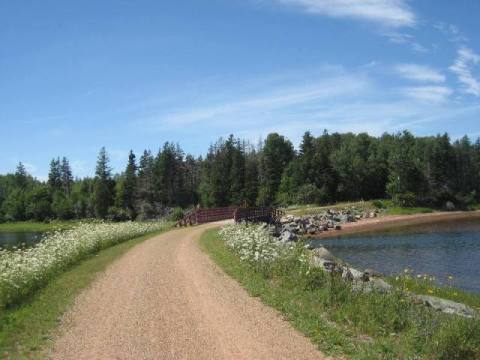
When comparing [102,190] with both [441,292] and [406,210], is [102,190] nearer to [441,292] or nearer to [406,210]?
[406,210]

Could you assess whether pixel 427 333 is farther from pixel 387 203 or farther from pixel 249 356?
pixel 387 203

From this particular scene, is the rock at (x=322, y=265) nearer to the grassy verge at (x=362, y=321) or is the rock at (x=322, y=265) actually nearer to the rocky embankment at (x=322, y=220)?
the grassy verge at (x=362, y=321)

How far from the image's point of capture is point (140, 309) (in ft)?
40.0

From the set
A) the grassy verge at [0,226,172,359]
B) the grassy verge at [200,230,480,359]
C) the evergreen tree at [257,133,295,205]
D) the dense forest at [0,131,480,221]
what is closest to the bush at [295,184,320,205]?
the dense forest at [0,131,480,221]

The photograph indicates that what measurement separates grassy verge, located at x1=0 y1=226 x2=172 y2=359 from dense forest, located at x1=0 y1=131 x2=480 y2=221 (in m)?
75.4

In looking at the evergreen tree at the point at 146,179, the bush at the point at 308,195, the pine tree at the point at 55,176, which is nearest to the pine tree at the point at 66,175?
the pine tree at the point at 55,176

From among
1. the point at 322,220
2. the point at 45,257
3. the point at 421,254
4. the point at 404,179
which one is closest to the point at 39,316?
the point at 45,257

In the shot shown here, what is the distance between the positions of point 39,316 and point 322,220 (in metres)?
56.3

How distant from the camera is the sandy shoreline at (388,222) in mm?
57741

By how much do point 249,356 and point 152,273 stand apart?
892cm

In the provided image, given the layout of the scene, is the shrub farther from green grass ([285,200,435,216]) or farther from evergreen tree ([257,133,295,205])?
evergreen tree ([257,133,295,205])

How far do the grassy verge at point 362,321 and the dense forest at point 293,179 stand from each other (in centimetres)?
7702

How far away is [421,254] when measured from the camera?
109 ft

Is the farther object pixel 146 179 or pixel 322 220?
pixel 146 179
